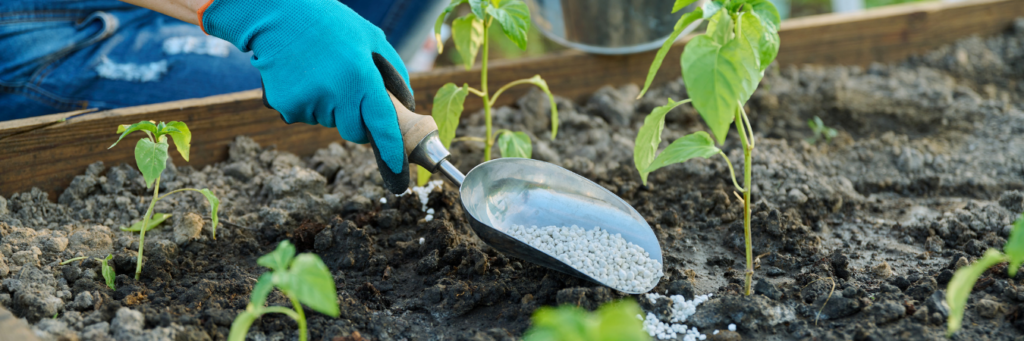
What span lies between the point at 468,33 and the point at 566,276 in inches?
29.8

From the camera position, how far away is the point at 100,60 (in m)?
2.11

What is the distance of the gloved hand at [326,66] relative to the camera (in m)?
1.41

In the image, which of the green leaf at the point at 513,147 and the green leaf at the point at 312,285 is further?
the green leaf at the point at 513,147

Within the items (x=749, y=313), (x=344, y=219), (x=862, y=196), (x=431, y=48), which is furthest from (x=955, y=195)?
(x=431, y=48)

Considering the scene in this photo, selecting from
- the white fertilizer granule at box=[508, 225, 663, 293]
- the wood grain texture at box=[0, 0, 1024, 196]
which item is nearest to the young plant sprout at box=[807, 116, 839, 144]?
the wood grain texture at box=[0, 0, 1024, 196]

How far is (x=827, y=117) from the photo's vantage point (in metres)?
2.41

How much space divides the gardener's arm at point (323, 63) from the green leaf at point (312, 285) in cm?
55

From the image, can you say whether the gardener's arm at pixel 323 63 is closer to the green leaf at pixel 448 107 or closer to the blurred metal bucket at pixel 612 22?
the green leaf at pixel 448 107

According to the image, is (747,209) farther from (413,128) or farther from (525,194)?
(413,128)

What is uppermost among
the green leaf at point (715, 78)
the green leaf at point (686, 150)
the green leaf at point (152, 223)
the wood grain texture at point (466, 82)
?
the green leaf at point (715, 78)

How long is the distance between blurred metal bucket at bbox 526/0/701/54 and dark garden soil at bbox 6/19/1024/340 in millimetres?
200

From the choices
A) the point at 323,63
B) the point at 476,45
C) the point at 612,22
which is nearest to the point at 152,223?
the point at 323,63

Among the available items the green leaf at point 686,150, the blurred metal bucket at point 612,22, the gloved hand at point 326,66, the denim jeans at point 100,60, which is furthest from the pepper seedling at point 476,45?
the denim jeans at point 100,60

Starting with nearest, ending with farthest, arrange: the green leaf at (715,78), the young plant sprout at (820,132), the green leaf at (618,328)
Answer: the green leaf at (618,328)
the green leaf at (715,78)
the young plant sprout at (820,132)
